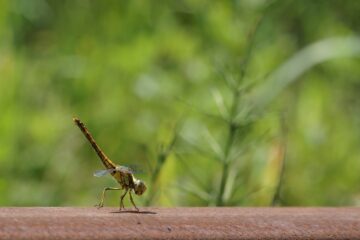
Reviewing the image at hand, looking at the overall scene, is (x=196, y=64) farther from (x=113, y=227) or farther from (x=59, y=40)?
(x=113, y=227)

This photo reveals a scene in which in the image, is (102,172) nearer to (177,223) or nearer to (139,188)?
(139,188)

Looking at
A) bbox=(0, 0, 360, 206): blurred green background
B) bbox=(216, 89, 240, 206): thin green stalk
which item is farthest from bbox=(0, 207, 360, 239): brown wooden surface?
bbox=(0, 0, 360, 206): blurred green background

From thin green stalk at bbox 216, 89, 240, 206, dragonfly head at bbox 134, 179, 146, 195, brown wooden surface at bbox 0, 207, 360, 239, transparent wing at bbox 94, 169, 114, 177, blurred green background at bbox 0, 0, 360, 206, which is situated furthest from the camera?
blurred green background at bbox 0, 0, 360, 206

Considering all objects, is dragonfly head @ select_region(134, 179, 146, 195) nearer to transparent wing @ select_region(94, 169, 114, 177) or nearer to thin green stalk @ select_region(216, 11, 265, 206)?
transparent wing @ select_region(94, 169, 114, 177)

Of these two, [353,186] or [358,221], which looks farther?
[353,186]

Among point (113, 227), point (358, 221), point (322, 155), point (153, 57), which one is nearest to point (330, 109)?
point (322, 155)

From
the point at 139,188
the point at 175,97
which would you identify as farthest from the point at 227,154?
the point at 139,188
